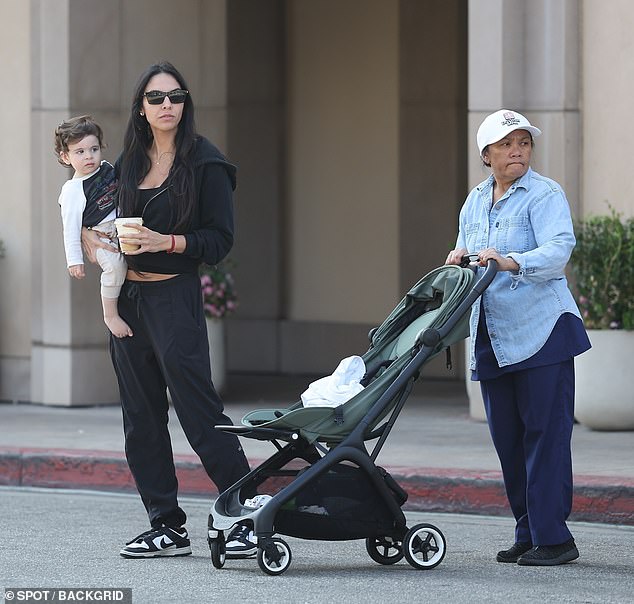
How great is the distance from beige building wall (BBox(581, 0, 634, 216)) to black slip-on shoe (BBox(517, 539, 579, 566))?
4.29m

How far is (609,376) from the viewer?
1003cm

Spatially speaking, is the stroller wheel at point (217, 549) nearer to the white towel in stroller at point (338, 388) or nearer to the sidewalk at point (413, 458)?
the white towel in stroller at point (338, 388)

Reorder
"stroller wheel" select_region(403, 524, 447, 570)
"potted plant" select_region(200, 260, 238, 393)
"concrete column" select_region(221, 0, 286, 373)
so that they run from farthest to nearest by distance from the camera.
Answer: "concrete column" select_region(221, 0, 286, 373) < "potted plant" select_region(200, 260, 238, 393) < "stroller wheel" select_region(403, 524, 447, 570)

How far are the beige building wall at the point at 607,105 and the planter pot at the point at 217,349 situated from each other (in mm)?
3063

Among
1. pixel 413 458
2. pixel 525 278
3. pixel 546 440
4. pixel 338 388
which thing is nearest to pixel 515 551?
pixel 546 440

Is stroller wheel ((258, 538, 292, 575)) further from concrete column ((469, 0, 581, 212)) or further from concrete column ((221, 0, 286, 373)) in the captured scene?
concrete column ((221, 0, 286, 373))

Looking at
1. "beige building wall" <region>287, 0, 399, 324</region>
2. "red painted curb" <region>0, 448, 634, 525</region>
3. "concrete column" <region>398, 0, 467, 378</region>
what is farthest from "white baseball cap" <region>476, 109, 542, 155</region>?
"beige building wall" <region>287, 0, 399, 324</region>

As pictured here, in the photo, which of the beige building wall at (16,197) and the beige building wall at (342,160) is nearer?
the beige building wall at (16,197)

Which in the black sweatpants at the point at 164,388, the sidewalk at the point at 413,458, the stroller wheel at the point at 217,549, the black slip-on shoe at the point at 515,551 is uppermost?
the black sweatpants at the point at 164,388

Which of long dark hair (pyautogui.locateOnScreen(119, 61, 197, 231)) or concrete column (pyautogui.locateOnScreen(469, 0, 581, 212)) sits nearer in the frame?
long dark hair (pyautogui.locateOnScreen(119, 61, 197, 231))

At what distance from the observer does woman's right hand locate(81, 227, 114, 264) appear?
6715 mm

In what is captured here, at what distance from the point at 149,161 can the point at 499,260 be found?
1515mm

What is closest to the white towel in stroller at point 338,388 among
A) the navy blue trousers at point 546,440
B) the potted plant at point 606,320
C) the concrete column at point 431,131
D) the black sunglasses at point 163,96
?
the navy blue trousers at point 546,440

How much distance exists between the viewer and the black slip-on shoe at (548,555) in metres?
6.58
